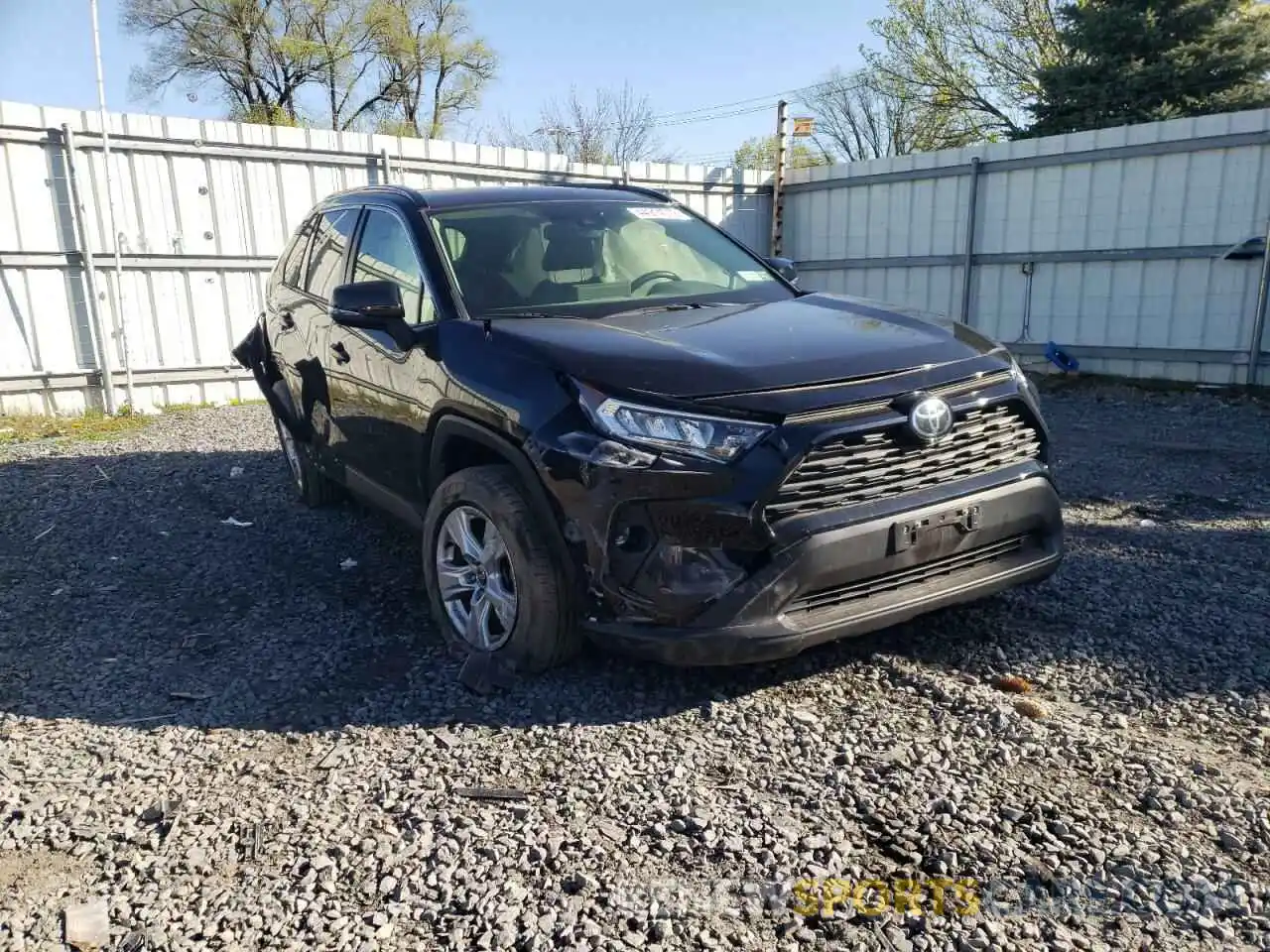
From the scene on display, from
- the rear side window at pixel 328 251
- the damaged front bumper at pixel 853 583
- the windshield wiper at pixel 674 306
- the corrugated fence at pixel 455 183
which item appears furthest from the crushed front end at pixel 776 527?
the corrugated fence at pixel 455 183

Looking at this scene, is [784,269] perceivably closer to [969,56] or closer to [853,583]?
[853,583]

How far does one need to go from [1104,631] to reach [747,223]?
36.7 ft

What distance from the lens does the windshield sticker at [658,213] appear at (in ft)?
15.0

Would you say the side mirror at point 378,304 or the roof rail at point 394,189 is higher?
the roof rail at point 394,189

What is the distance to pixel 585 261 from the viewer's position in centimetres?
413

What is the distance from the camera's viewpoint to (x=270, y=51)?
1264 inches

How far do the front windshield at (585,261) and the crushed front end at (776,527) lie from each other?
1.06m

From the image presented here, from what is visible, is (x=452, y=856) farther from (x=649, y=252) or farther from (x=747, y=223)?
(x=747, y=223)

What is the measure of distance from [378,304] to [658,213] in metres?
1.64

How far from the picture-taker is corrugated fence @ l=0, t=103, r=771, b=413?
911 centimetres

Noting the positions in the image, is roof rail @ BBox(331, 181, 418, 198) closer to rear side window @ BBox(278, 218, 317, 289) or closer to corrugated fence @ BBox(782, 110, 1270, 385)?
rear side window @ BBox(278, 218, 317, 289)

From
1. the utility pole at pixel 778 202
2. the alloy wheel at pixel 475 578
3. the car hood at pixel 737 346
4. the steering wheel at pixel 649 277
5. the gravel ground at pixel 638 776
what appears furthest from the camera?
the utility pole at pixel 778 202

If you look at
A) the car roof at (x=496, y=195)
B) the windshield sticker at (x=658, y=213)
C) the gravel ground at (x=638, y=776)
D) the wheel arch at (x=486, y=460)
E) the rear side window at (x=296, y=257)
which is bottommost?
the gravel ground at (x=638, y=776)

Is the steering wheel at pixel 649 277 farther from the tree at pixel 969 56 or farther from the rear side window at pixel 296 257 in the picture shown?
the tree at pixel 969 56
